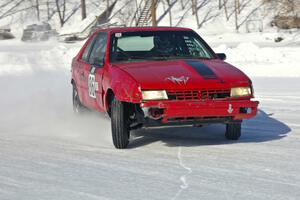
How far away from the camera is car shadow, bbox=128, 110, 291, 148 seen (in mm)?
7320

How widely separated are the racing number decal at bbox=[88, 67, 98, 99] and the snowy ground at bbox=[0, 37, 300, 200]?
55 centimetres

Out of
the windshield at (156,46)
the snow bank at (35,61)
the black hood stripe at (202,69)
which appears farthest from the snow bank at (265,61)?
the black hood stripe at (202,69)

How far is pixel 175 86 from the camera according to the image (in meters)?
6.43

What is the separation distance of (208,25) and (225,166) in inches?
1488

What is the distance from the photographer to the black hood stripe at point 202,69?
6.66 meters

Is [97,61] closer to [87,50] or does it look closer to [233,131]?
[87,50]

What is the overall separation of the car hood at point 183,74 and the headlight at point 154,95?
0.14 feet

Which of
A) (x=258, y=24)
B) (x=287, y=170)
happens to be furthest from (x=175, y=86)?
(x=258, y=24)

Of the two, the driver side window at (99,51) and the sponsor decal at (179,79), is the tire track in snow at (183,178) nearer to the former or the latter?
the sponsor decal at (179,79)

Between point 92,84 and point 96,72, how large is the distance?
26 centimetres

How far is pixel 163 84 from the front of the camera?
6438 mm

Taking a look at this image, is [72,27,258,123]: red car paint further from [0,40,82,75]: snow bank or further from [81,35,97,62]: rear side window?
[0,40,82,75]: snow bank

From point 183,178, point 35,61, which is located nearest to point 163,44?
point 183,178

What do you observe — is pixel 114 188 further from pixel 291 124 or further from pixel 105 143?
pixel 291 124
